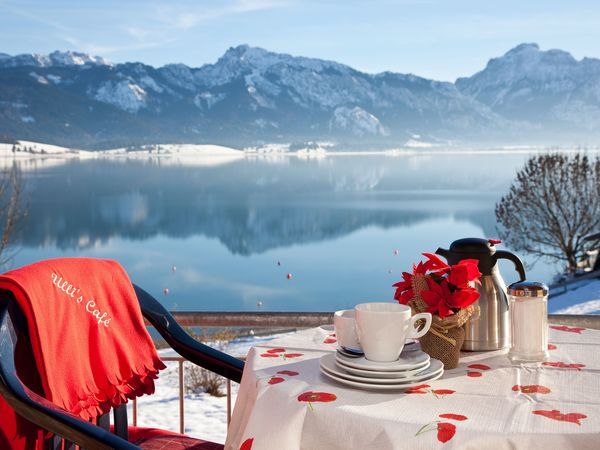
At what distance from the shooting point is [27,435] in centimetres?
166

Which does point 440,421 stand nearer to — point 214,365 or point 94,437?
point 94,437

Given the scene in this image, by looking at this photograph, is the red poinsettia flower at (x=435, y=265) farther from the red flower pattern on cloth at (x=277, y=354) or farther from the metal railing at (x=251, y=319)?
the metal railing at (x=251, y=319)

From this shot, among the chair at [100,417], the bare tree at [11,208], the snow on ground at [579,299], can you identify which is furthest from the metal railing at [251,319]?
the bare tree at [11,208]

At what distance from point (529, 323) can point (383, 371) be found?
1.35ft

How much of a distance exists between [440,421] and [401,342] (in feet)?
0.77

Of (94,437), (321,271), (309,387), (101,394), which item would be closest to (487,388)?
(309,387)

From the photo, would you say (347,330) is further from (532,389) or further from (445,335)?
(532,389)

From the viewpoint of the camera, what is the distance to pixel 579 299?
16.8m

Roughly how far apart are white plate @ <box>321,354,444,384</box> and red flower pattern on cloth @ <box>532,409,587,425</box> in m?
0.23

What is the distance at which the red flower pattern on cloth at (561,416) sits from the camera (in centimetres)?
123

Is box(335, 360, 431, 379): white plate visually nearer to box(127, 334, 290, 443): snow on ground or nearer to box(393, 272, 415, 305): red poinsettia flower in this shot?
box(393, 272, 415, 305): red poinsettia flower

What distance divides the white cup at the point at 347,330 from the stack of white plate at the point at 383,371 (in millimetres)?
39

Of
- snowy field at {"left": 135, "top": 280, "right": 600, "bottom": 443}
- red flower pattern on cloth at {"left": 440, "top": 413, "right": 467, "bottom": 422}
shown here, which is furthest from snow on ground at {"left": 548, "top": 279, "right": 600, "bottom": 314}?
red flower pattern on cloth at {"left": 440, "top": 413, "right": 467, "bottom": 422}

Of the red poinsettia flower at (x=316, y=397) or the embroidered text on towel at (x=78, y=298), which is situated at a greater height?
the embroidered text on towel at (x=78, y=298)
